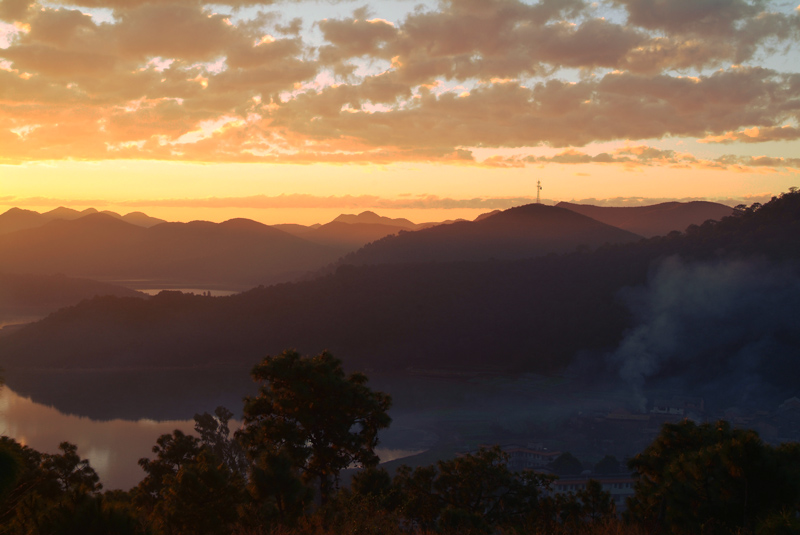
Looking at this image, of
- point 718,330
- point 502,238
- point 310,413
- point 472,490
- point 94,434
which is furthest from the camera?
point 502,238

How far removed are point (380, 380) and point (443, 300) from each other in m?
30.3

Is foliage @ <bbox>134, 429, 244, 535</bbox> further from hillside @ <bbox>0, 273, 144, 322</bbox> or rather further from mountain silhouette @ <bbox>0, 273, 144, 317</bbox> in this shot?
mountain silhouette @ <bbox>0, 273, 144, 317</bbox>

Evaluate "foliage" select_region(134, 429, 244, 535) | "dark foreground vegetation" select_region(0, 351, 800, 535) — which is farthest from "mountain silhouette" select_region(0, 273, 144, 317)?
"foliage" select_region(134, 429, 244, 535)

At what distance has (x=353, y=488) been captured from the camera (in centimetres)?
1246

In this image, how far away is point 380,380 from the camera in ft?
296

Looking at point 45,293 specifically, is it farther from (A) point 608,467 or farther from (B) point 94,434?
(A) point 608,467

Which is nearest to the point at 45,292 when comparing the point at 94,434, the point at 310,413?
the point at 94,434

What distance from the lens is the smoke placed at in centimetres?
8430

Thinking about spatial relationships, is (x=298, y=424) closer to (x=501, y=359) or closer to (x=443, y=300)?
(x=501, y=359)

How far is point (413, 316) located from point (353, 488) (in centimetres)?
9856

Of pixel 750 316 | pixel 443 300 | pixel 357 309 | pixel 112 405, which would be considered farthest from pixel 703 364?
pixel 112 405

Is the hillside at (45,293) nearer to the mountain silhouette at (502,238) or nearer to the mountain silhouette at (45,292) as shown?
the mountain silhouette at (45,292)

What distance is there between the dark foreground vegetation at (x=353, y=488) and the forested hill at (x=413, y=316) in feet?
274

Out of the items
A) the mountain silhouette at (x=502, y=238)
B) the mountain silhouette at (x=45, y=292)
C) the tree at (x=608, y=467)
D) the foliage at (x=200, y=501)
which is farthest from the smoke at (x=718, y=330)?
the mountain silhouette at (x=45, y=292)
